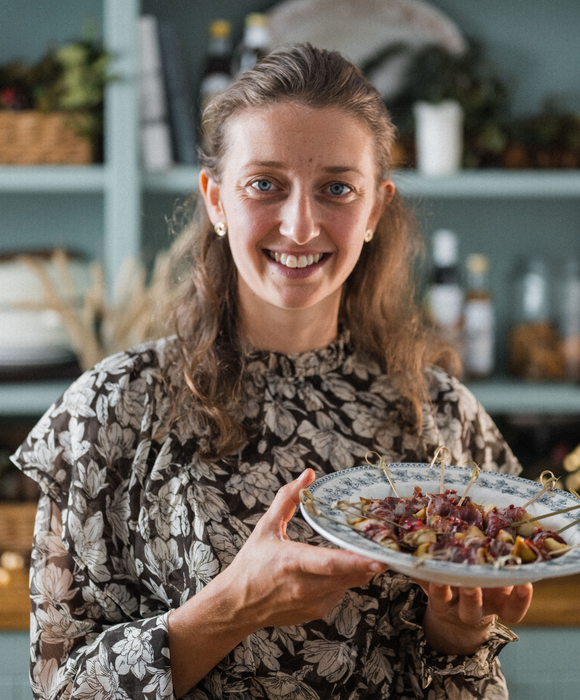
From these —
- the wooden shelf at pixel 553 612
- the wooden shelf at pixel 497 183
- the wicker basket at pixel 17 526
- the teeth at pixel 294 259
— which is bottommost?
the wooden shelf at pixel 553 612

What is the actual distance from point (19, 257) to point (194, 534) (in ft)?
4.00

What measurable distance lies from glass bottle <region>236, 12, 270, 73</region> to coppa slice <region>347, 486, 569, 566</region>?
1.33 metres

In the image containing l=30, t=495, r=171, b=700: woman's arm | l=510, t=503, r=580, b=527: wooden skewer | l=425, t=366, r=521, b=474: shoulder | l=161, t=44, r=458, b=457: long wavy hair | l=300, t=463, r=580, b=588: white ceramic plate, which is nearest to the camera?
l=300, t=463, r=580, b=588: white ceramic plate

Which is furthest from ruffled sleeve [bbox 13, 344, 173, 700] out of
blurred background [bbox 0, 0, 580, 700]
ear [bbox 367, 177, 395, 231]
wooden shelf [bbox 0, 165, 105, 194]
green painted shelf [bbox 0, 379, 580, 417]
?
wooden shelf [bbox 0, 165, 105, 194]

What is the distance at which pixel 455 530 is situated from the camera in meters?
0.68

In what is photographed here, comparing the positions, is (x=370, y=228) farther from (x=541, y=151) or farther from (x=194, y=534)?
(x=541, y=151)

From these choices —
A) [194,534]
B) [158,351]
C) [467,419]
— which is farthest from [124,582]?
[467,419]

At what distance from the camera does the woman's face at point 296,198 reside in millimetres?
897

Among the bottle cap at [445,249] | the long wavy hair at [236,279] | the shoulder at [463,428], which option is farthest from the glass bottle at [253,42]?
the shoulder at [463,428]

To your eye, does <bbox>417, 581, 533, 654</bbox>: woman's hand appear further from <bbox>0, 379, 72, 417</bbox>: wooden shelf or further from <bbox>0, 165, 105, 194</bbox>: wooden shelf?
<bbox>0, 165, 105, 194</bbox>: wooden shelf

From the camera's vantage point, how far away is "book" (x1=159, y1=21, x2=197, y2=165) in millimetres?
1759

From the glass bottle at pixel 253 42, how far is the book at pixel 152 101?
0.20 meters

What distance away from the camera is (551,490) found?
76cm

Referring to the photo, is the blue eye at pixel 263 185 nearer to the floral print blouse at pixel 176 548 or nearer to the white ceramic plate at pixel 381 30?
the floral print blouse at pixel 176 548
